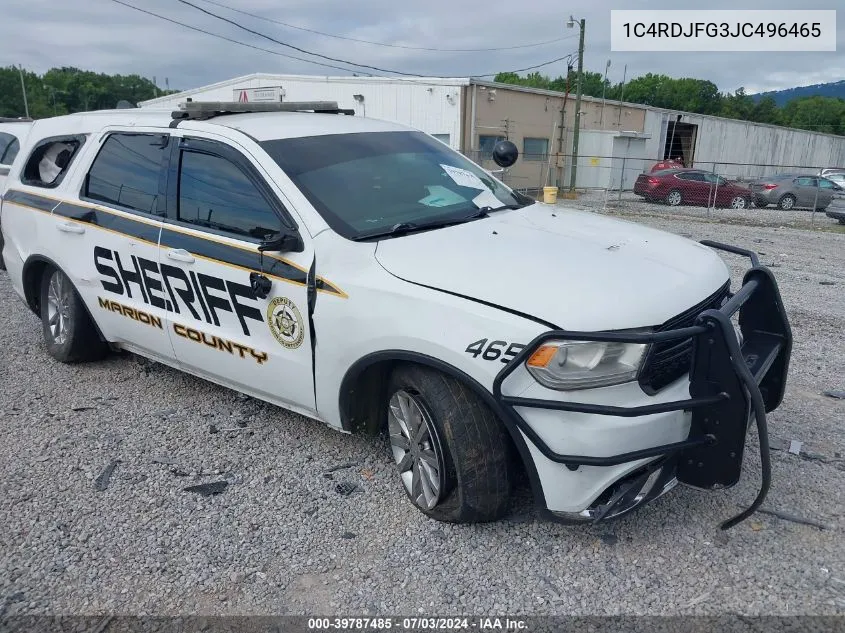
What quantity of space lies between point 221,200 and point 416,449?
5.71 feet

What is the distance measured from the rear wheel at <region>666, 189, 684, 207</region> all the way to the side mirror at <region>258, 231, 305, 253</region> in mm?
20983

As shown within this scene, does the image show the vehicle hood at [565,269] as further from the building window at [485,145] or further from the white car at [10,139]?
the building window at [485,145]

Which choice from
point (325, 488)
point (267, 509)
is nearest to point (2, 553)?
point (267, 509)

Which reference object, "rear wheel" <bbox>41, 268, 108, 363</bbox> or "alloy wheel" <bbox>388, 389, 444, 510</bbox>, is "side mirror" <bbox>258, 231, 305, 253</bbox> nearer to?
"alloy wheel" <bbox>388, 389, 444, 510</bbox>

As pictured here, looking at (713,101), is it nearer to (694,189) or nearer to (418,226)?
(694,189)

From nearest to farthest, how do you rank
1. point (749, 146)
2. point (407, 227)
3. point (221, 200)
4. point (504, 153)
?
point (407, 227), point (221, 200), point (504, 153), point (749, 146)

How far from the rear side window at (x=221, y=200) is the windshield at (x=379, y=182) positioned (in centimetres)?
23

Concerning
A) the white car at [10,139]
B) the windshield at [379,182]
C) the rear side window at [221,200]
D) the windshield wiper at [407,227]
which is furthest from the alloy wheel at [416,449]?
the white car at [10,139]

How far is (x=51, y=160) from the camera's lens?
4926mm

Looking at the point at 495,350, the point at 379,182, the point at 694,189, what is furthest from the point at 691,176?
the point at 495,350

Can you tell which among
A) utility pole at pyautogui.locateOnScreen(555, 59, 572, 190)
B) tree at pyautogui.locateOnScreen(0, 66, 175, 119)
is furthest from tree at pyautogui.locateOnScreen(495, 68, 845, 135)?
tree at pyautogui.locateOnScreen(0, 66, 175, 119)

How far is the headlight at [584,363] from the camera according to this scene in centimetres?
254

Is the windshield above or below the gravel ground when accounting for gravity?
above

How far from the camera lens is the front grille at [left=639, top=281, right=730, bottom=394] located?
263cm
